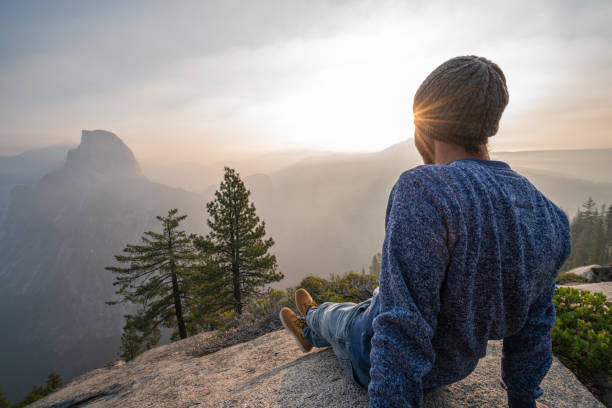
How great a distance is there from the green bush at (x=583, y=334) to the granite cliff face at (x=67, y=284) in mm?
134565

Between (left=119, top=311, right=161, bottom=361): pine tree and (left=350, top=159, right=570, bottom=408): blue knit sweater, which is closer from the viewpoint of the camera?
(left=350, top=159, right=570, bottom=408): blue knit sweater

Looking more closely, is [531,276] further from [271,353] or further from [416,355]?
[271,353]

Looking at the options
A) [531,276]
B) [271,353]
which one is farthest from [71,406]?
[531,276]

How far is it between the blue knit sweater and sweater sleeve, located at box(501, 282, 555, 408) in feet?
0.62

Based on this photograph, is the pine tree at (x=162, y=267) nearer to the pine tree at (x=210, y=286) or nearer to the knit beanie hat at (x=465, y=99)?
the pine tree at (x=210, y=286)

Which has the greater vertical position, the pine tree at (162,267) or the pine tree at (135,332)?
the pine tree at (162,267)

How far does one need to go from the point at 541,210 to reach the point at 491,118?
20.5 inches

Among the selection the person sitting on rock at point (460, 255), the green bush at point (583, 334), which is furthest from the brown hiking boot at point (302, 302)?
the green bush at point (583, 334)

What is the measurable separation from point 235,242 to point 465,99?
1305 centimetres

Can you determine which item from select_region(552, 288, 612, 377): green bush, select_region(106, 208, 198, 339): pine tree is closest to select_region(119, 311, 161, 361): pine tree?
select_region(106, 208, 198, 339): pine tree

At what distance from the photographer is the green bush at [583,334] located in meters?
2.87

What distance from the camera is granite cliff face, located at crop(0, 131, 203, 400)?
4131 inches

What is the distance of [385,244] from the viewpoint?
117 centimetres

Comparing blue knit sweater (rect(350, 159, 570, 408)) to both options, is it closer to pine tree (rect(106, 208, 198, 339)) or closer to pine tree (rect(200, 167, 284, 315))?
pine tree (rect(200, 167, 284, 315))
